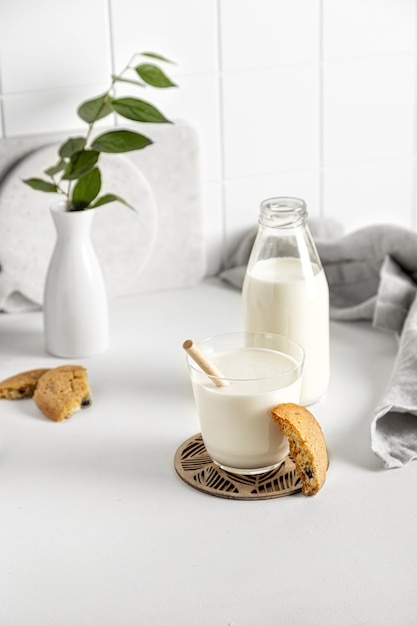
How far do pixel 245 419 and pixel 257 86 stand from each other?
2.30 ft

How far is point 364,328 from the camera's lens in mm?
1391

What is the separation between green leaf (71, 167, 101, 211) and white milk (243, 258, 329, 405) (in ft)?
0.82

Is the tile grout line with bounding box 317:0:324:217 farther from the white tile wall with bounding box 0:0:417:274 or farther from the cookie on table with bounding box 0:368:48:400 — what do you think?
the cookie on table with bounding box 0:368:48:400

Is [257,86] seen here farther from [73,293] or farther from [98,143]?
[73,293]

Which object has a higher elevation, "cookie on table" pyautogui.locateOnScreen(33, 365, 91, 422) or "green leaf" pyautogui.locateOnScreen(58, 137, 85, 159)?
"green leaf" pyautogui.locateOnScreen(58, 137, 85, 159)

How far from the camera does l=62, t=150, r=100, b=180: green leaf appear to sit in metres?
1.23

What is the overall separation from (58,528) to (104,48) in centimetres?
75

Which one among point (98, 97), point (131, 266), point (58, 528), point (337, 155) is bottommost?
point (58, 528)

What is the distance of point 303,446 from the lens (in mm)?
965

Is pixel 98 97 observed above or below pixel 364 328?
above

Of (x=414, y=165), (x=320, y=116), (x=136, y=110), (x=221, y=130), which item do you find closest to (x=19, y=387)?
(x=136, y=110)

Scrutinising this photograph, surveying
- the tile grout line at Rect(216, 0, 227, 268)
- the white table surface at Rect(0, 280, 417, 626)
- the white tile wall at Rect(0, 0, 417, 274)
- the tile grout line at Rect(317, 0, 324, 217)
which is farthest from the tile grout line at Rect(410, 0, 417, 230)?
the white table surface at Rect(0, 280, 417, 626)

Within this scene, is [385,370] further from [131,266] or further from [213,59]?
[213,59]

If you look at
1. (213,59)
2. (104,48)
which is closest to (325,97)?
(213,59)
